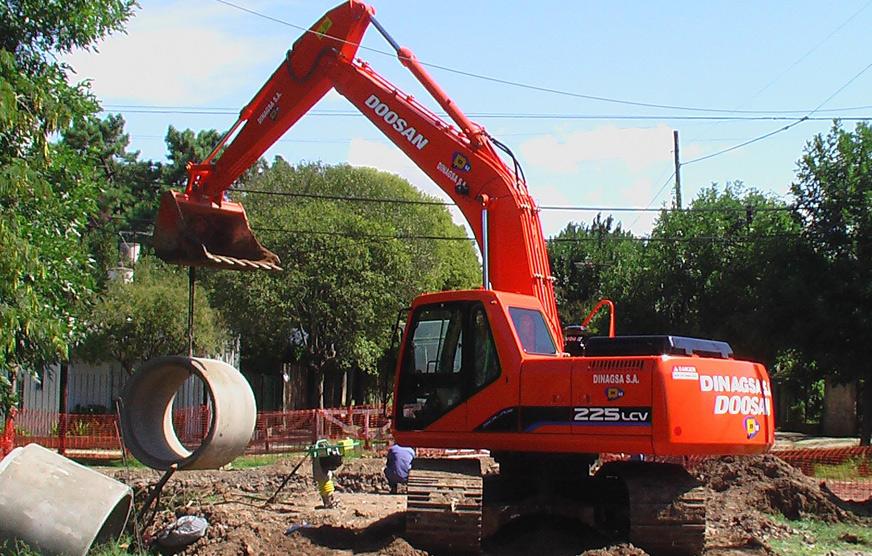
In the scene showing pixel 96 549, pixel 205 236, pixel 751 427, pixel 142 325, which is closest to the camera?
pixel 96 549

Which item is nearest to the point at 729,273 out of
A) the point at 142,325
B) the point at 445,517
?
the point at 142,325

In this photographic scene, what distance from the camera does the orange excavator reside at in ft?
34.2

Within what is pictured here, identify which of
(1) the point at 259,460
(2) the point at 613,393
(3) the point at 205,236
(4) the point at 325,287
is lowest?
(1) the point at 259,460

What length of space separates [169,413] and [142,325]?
54.7 ft

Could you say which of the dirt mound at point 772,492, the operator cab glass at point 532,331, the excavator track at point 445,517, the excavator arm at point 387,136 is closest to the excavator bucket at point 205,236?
the excavator arm at point 387,136

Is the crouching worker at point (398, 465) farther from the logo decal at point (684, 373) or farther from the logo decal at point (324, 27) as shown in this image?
the logo decal at point (684, 373)

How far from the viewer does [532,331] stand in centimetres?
1141

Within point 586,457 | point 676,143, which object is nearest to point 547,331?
point 586,457

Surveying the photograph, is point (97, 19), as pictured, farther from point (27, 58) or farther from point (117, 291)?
point (117, 291)

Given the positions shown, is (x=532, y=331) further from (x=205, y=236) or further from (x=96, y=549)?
(x=96, y=549)

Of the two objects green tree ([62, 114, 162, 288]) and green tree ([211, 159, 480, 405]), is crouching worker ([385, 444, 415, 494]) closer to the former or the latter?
green tree ([211, 159, 480, 405])

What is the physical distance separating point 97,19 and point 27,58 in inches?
32.5

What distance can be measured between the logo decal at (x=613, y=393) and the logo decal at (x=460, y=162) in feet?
12.0

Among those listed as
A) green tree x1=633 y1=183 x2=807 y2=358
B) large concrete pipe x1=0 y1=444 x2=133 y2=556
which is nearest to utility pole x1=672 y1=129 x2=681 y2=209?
green tree x1=633 y1=183 x2=807 y2=358
